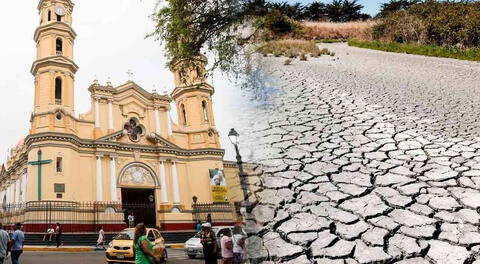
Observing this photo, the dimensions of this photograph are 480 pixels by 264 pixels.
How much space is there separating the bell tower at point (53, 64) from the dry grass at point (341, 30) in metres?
15.7

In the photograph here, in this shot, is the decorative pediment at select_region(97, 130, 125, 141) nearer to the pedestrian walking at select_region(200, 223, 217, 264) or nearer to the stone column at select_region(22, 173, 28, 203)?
the stone column at select_region(22, 173, 28, 203)

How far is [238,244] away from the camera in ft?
11.3

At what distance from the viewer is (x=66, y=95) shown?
22.3m

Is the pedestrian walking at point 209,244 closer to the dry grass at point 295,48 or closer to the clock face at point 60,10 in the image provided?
the dry grass at point 295,48

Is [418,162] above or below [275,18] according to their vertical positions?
below

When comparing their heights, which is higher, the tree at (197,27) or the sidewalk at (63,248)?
the tree at (197,27)

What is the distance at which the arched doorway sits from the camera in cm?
2277

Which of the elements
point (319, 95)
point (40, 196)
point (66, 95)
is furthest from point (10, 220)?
point (319, 95)

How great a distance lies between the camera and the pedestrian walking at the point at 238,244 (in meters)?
3.21

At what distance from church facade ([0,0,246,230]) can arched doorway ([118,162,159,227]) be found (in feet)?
0.21

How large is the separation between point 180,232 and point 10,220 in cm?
1006

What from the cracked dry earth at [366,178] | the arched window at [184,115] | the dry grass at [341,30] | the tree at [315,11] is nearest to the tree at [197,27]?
the cracked dry earth at [366,178]

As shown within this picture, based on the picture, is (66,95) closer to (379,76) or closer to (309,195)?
(379,76)

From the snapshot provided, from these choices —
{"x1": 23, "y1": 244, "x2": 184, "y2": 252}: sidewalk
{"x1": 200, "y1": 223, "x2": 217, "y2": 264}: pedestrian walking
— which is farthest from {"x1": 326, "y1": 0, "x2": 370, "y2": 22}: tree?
{"x1": 23, "y1": 244, "x2": 184, "y2": 252}: sidewalk
